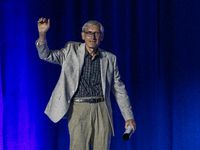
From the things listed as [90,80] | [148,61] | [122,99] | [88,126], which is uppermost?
[148,61]

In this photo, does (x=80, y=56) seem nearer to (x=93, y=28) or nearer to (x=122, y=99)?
(x=93, y=28)

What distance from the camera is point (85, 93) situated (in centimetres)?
186

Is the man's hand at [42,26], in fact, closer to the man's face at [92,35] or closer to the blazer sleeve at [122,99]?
the man's face at [92,35]

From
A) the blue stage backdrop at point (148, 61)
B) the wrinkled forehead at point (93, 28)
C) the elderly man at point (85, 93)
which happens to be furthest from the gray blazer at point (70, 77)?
the blue stage backdrop at point (148, 61)

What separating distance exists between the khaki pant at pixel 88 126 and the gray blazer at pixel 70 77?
0.08 metres

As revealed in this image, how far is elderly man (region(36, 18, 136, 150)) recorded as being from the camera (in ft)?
5.91

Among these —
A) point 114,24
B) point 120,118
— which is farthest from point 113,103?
point 114,24

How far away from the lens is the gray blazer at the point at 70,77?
1773mm

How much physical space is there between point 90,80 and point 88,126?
34cm

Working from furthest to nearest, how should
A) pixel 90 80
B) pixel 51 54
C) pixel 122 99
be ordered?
pixel 122 99, pixel 90 80, pixel 51 54

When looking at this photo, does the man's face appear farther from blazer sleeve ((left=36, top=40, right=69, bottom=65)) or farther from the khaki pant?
the khaki pant

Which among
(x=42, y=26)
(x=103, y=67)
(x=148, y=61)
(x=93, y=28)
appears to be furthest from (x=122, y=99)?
(x=148, y=61)

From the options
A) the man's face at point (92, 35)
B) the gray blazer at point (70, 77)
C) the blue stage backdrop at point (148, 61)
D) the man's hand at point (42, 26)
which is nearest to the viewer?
the man's hand at point (42, 26)

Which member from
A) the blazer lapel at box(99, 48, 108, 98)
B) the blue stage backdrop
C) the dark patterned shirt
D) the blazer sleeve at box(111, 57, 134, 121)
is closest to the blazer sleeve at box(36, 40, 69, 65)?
the dark patterned shirt
